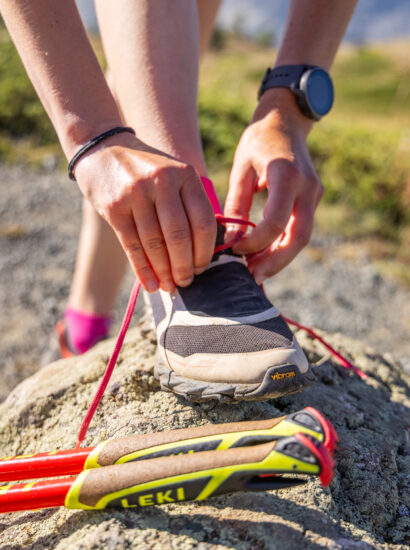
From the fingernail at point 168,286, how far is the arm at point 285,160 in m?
0.22

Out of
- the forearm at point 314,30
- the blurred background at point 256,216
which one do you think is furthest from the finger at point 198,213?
the blurred background at point 256,216

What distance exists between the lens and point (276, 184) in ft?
4.19

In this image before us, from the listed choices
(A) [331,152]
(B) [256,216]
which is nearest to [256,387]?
(B) [256,216]

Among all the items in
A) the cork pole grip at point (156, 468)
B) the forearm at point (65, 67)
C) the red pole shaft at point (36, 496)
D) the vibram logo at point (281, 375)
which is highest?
the forearm at point (65, 67)

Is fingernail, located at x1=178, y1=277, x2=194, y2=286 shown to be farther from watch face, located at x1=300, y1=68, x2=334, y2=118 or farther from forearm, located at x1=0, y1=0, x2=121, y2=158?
watch face, located at x1=300, y1=68, x2=334, y2=118

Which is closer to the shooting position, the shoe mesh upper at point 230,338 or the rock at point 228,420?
the rock at point 228,420

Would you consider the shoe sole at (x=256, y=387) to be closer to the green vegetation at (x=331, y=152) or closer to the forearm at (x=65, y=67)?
the forearm at (x=65, y=67)

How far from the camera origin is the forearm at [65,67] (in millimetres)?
1133

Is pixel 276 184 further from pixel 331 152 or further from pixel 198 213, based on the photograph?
pixel 331 152

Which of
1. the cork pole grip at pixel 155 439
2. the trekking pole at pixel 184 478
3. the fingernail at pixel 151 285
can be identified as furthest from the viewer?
the fingernail at pixel 151 285

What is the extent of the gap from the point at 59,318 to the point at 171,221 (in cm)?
245

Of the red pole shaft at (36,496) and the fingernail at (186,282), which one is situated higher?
the fingernail at (186,282)

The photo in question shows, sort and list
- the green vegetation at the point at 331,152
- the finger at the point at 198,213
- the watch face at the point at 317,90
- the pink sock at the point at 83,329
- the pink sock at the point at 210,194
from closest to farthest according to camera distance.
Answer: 1. the finger at the point at 198,213
2. the pink sock at the point at 210,194
3. the watch face at the point at 317,90
4. the pink sock at the point at 83,329
5. the green vegetation at the point at 331,152

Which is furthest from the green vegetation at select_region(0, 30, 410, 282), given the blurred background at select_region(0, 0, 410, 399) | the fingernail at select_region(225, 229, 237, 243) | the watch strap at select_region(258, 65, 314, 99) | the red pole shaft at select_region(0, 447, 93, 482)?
the red pole shaft at select_region(0, 447, 93, 482)
